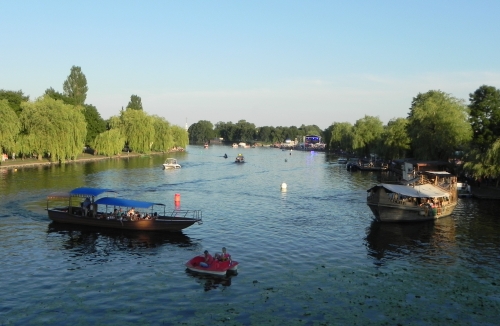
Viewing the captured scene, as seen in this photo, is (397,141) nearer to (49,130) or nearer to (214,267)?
(49,130)

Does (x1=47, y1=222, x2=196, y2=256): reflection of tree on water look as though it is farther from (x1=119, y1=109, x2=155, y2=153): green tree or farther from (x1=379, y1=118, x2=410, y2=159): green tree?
(x1=119, y1=109, x2=155, y2=153): green tree

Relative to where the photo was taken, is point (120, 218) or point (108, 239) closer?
point (108, 239)

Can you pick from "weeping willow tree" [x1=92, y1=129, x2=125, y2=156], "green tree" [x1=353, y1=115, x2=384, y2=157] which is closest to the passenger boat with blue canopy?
"weeping willow tree" [x1=92, y1=129, x2=125, y2=156]

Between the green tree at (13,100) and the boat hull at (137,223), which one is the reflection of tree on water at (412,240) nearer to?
the boat hull at (137,223)

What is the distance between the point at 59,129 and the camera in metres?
102

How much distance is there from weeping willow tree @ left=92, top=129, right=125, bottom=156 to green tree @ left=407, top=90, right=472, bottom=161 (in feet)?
268

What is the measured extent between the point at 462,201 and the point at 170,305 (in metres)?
51.5

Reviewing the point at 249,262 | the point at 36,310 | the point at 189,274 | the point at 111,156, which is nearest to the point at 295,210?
the point at 249,262

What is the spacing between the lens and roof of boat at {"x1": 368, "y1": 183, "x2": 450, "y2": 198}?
47500mm

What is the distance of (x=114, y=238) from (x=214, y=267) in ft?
46.0

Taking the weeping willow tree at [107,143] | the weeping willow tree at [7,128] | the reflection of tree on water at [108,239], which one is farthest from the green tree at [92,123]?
the reflection of tree on water at [108,239]

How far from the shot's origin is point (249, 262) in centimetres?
3300

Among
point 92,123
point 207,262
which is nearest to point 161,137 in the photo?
point 92,123

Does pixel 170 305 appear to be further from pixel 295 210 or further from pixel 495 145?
pixel 495 145
